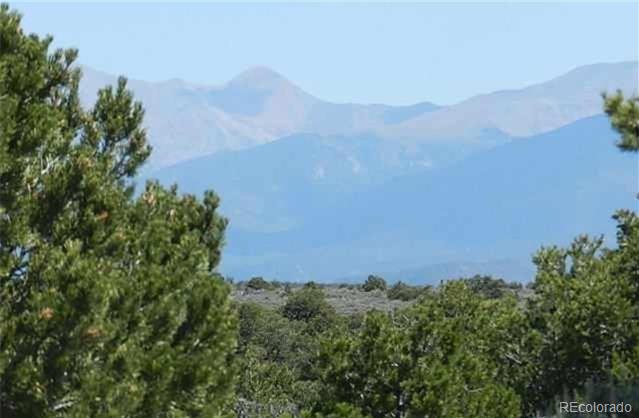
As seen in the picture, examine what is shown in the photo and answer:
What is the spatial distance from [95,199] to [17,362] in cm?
174

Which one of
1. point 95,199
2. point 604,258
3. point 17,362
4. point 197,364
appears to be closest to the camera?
point 17,362

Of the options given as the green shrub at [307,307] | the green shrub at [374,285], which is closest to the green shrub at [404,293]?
the green shrub at [307,307]

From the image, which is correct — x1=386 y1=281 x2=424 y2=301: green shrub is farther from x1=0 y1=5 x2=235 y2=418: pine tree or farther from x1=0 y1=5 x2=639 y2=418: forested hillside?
x1=0 y1=5 x2=235 y2=418: pine tree

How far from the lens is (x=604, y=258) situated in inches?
951

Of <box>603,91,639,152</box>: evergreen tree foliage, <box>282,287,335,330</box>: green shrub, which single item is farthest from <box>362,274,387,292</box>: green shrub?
<box>603,91,639,152</box>: evergreen tree foliage

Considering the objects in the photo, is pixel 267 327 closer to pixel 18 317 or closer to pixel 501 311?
pixel 501 311

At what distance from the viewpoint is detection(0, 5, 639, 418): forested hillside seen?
1025cm

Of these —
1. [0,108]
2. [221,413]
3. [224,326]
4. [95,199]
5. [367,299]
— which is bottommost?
[221,413]

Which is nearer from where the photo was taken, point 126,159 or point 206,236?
point 126,159

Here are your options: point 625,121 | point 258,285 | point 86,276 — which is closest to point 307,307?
point 258,285

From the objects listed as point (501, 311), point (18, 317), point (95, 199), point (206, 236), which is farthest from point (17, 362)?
point (501, 311)

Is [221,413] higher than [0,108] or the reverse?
the reverse

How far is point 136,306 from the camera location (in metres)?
11.1

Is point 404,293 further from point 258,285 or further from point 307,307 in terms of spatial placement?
point 258,285
